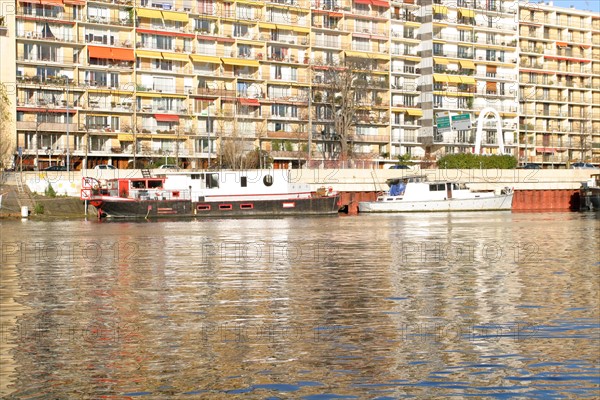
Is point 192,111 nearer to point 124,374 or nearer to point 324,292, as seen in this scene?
point 324,292

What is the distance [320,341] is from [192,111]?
10172cm

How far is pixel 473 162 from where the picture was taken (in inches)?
4259

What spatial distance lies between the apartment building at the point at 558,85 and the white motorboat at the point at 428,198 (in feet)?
184

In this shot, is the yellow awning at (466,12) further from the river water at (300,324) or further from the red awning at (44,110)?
the river water at (300,324)

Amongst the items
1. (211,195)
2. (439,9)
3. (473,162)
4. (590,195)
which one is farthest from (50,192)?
(439,9)

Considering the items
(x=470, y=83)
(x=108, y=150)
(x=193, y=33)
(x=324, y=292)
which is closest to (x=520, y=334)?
(x=324, y=292)

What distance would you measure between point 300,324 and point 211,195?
63.4m

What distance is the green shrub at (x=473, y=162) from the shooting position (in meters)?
108

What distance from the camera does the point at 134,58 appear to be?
372 feet

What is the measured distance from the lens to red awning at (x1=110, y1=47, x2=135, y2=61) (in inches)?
4402

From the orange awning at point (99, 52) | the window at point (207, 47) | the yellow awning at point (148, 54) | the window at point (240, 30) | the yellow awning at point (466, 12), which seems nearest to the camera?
the orange awning at point (99, 52)

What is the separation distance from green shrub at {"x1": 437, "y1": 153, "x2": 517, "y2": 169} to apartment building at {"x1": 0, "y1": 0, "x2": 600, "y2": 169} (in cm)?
1760

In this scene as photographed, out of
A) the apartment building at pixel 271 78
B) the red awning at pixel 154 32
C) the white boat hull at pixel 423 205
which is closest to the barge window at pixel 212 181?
the white boat hull at pixel 423 205

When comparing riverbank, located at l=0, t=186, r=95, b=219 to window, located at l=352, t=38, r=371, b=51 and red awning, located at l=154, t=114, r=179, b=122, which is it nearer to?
red awning, located at l=154, t=114, r=179, b=122
